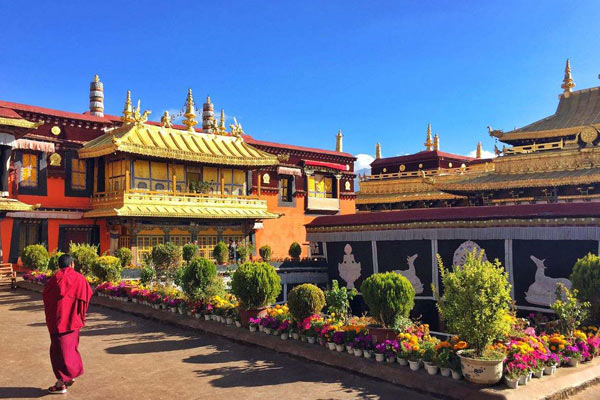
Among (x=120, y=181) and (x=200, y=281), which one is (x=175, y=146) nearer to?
(x=120, y=181)

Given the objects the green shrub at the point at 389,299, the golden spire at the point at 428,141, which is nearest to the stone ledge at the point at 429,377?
the green shrub at the point at 389,299

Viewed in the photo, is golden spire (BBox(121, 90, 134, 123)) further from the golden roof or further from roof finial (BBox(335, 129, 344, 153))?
roof finial (BBox(335, 129, 344, 153))

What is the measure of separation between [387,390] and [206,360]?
360 cm

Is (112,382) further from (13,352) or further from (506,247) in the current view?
(506,247)

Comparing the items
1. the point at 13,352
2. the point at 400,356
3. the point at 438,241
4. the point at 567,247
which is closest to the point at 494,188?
the point at 438,241

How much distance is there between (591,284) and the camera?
32.3 ft

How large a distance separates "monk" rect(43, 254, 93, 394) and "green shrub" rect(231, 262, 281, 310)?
4.10 meters

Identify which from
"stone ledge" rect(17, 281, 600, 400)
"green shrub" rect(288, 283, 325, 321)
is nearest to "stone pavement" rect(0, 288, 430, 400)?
"stone ledge" rect(17, 281, 600, 400)

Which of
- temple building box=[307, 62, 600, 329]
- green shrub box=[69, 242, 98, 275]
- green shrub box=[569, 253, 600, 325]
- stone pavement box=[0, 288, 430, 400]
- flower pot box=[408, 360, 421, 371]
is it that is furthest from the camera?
green shrub box=[69, 242, 98, 275]

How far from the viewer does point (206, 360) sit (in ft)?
30.2

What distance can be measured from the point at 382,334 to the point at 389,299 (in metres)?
0.65

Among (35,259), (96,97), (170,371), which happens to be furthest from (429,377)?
(96,97)

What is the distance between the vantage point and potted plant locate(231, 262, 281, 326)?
10930mm

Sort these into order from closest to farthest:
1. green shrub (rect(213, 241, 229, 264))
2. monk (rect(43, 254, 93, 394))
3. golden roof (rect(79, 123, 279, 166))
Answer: monk (rect(43, 254, 93, 394)) < golden roof (rect(79, 123, 279, 166)) < green shrub (rect(213, 241, 229, 264))
